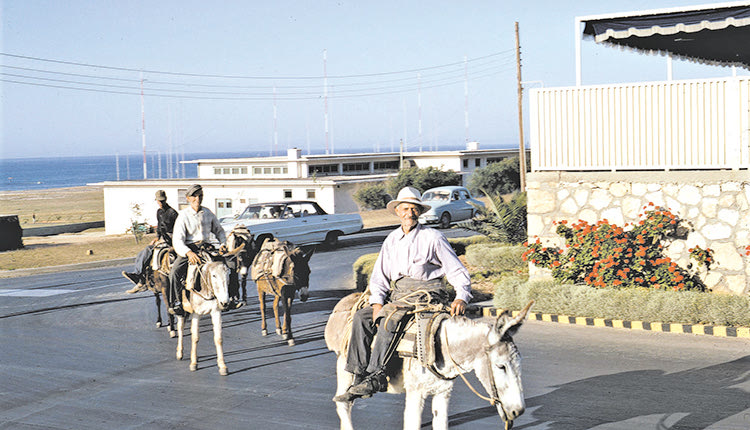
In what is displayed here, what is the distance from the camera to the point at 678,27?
14.4 meters

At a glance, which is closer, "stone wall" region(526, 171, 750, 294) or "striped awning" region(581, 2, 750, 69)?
"striped awning" region(581, 2, 750, 69)

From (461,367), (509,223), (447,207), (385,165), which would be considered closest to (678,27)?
(509,223)

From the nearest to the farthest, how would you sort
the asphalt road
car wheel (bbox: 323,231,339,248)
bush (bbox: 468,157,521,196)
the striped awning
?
the asphalt road, the striped awning, car wheel (bbox: 323,231,339,248), bush (bbox: 468,157,521,196)

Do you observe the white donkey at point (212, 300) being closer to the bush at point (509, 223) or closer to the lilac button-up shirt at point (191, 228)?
the lilac button-up shirt at point (191, 228)

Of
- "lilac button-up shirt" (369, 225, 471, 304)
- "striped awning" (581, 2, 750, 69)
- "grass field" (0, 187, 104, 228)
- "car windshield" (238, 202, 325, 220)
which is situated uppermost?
"striped awning" (581, 2, 750, 69)

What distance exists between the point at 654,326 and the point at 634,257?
67.6 inches

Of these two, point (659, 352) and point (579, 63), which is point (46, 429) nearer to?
point (659, 352)

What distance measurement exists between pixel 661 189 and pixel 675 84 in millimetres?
1979

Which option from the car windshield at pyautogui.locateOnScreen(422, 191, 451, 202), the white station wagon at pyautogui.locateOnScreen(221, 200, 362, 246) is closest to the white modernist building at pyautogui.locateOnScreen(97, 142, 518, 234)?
the car windshield at pyautogui.locateOnScreen(422, 191, 451, 202)

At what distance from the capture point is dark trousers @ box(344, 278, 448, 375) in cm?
716

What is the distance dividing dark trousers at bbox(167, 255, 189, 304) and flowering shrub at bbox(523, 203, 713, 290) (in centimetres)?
697

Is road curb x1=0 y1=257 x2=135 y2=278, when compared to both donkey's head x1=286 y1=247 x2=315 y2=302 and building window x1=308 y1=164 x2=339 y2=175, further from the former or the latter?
building window x1=308 y1=164 x2=339 y2=175

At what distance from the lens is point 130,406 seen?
9961 millimetres

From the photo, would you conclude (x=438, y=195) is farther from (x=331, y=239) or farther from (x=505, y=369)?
(x=505, y=369)
